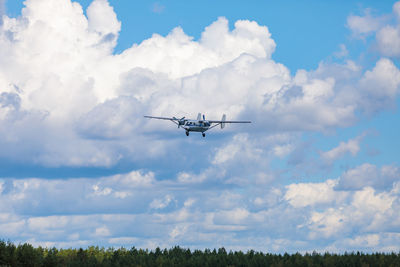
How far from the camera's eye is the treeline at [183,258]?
114ft

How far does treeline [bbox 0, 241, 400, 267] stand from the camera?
34719mm

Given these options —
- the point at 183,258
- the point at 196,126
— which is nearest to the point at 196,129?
the point at 196,126

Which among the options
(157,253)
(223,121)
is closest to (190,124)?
(223,121)

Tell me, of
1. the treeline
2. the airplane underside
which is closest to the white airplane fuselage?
the airplane underside

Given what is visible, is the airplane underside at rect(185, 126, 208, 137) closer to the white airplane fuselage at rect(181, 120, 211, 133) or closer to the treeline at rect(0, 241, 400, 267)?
the white airplane fuselage at rect(181, 120, 211, 133)

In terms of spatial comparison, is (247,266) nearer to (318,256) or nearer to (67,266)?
(318,256)

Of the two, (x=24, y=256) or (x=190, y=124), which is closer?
(x=24, y=256)

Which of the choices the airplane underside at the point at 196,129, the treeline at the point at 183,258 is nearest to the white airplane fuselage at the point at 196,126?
the airplane underside at the point at 196,129

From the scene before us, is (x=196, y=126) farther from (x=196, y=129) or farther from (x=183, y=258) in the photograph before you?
(x=183, y=258)

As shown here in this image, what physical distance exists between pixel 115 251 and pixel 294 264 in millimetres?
13577

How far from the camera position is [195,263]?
36344 mm

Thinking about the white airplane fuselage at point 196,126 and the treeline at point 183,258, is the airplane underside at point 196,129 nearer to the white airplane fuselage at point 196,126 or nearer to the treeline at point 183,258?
the white airplane fuselage at point 196,126

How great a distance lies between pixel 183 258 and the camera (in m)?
37.2

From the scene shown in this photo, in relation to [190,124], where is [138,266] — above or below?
below
